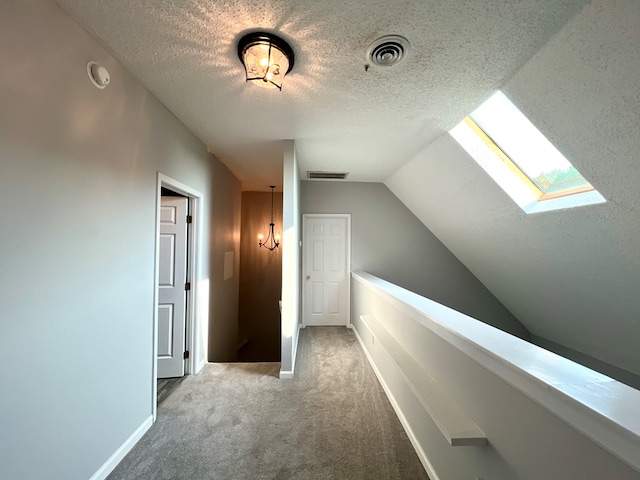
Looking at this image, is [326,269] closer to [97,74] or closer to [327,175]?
[327,175]

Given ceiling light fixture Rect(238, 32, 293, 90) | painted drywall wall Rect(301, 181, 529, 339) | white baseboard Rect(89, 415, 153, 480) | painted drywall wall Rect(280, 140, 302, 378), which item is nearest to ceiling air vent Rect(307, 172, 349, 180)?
painted drywall wall Rect(301, 181, 529, 339)

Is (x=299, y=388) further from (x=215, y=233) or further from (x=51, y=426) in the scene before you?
(x=215, y=233)

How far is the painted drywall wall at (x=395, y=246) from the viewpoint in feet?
14.9

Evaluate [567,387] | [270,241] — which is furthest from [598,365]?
[270,241]

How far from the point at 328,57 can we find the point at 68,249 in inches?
68.6

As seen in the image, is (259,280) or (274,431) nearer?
(274,431)

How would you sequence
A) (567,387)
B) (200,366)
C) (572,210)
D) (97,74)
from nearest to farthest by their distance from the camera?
(567,387), (97,74), (572,210), (200,366)

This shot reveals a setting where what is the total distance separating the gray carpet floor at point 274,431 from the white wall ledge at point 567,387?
3.37 ft

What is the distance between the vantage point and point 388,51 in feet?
4.81

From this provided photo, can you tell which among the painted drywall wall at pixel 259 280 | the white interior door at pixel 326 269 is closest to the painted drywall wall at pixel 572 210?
the white interior door at pixel 326 269

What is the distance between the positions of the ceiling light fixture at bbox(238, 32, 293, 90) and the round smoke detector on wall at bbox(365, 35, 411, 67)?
0.47m

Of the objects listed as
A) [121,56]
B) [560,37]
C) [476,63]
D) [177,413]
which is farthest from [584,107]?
[177,413]

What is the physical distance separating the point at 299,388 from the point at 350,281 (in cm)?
228

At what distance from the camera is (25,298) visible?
112 centimetres
